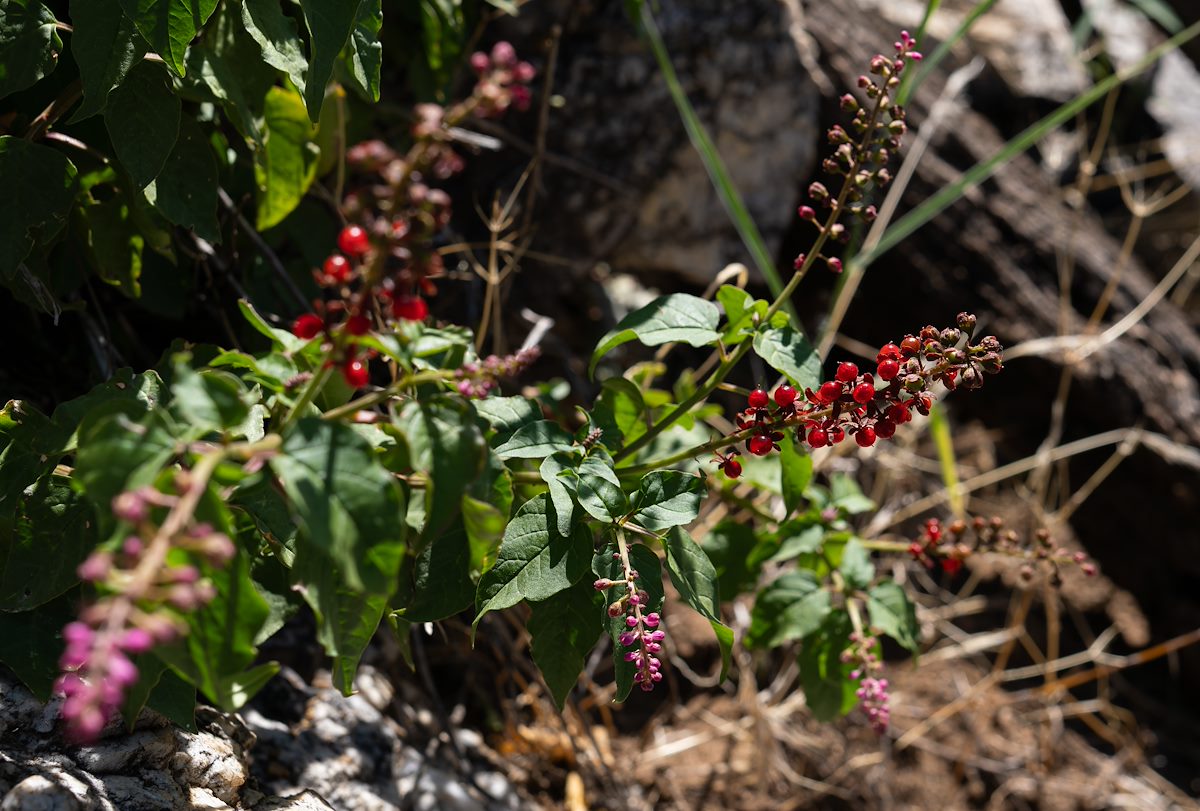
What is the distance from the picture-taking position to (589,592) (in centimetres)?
127

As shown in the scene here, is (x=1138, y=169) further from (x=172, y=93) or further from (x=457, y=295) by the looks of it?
(x=172, y=93)

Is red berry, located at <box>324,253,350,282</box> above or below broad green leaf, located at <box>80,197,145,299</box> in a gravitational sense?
above

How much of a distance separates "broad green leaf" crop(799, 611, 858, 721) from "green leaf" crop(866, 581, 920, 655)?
0.06 metres

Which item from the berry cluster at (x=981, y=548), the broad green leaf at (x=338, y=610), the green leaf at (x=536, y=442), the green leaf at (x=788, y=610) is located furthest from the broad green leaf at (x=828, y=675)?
the broad green leaf at (x=338, y=610)

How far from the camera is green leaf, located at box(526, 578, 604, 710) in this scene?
1.27 metres

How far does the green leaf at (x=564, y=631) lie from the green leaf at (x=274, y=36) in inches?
29.4

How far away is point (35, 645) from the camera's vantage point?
47.0 inches

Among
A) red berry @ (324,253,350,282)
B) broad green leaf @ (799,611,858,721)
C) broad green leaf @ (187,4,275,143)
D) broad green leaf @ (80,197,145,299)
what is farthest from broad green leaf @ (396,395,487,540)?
broad green leaf @ (799,611,858,721)

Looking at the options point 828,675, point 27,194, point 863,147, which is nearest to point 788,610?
point 828,675

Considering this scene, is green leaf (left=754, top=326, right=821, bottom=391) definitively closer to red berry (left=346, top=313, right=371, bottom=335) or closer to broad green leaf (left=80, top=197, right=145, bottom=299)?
red berry (left=346, top=313, right=371, bottom=335)

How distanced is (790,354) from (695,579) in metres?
0.30

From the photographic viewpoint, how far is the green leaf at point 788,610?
5.47 ft

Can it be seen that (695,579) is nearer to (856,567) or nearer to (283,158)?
(856,567)

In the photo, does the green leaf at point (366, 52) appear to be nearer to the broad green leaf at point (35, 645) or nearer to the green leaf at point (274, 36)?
the green leaf at point (274, 36)
